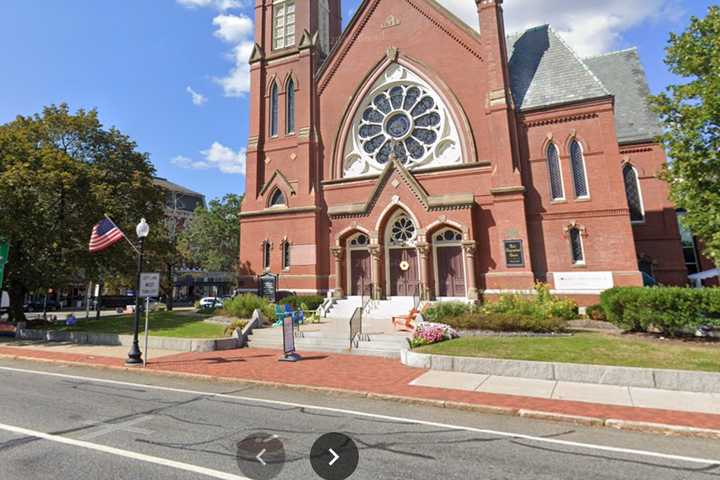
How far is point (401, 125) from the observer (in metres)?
25.6

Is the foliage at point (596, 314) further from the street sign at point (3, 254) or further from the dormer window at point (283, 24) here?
the street sign at point (3, 254)

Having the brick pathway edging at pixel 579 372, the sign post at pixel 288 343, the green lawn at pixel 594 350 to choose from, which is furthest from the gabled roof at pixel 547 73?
the sign post at pixel 288 343

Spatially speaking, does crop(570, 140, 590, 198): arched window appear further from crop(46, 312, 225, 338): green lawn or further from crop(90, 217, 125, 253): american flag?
crop(90, 217, 125, 253): american flag

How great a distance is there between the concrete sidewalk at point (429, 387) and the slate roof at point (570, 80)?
17951mm

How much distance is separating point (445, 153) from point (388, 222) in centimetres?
560

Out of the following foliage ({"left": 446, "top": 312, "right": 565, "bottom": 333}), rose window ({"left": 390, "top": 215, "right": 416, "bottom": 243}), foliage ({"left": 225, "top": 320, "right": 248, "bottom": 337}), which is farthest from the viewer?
rose window ({"left": 390, "top": 215, "right": 416, "bottom": 243})

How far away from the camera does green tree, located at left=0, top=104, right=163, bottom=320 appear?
59.2ft

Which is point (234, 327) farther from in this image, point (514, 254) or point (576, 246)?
point (576, 246)

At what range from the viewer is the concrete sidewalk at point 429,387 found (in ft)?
22.2

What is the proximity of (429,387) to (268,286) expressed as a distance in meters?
16.6

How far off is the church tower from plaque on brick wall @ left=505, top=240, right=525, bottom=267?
11.5 m

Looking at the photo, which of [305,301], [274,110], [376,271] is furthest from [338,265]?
[274,110]

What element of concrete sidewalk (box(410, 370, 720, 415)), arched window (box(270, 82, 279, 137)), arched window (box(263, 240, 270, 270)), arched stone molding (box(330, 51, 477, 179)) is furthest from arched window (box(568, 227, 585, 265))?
arched window (box(270, 82, 279, 137))

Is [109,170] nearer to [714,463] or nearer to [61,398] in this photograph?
[61,398]
